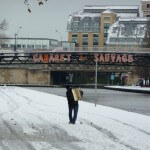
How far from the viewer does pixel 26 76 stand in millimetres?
121438

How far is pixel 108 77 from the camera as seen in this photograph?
13250 cm

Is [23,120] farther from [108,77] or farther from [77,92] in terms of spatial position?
[108,77]

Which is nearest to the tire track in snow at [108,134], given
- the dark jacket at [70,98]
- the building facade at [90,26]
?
the dark jacket at [70,98]

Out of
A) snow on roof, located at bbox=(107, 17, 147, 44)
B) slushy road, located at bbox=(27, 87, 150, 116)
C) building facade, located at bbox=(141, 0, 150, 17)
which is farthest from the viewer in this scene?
building facade, located at bbox=(141, 0, 150, 17)

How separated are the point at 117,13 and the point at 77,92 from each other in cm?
16077

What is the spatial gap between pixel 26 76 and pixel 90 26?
5501 cm

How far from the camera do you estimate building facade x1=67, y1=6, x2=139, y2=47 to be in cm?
17125

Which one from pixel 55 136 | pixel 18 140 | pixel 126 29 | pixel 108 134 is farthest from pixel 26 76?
pixel 18 140

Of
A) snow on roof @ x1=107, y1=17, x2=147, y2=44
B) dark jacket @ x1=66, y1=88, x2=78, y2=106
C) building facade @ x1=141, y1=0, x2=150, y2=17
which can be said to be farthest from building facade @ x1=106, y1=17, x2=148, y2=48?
dark jacket @ x1=66, y1=88, x2=78, y2=106

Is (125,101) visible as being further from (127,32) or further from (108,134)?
(127,32)

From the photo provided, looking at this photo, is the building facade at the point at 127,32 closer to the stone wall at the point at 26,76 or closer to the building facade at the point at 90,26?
the building facade at the point at 90,26

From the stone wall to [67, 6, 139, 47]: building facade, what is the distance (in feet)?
164

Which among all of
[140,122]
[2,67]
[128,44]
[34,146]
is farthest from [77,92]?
[128,44]

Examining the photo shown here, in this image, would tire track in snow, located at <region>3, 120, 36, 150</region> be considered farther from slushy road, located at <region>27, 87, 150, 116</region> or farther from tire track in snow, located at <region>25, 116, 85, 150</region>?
slushy road, located at <region>27, 87, 150, 116</region>
